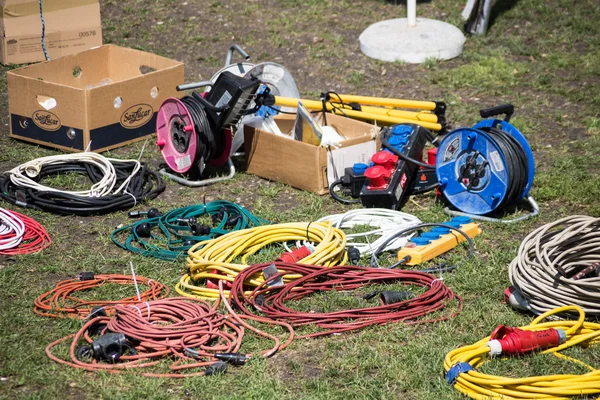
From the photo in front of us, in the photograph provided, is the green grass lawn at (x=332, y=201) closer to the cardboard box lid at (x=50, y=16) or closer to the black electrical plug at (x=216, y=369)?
the black electrical plug at (x=216, y=369)

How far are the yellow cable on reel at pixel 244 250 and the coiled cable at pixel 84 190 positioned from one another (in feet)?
3.51

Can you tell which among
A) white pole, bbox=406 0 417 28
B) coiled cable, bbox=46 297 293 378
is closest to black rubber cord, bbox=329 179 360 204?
coiled cable, bbox=46 297 293 378

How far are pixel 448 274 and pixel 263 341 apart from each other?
133 cm

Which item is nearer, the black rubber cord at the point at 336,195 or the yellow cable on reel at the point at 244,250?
the yellow cable on reel at the point at 244,250

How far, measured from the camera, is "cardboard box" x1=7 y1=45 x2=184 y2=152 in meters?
6.59

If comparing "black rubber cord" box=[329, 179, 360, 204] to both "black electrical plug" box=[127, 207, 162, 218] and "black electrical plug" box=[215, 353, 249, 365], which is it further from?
"black electrical plug" box=[215, 353, 249, 365]

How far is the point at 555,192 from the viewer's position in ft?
19.1

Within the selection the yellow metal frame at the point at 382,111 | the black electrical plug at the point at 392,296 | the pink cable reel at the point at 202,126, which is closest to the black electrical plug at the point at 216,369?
the black electrical plug at the point at 392,296

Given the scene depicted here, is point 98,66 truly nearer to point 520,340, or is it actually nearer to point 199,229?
point 199,229

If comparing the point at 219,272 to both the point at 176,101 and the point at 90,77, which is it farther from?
the point at 90,77

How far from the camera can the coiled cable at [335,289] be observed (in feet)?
13.7

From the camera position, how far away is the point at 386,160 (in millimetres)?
5590

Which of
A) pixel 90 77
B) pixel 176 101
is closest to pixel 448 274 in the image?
pixel 176 101

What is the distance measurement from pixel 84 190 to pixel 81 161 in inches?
15.0
